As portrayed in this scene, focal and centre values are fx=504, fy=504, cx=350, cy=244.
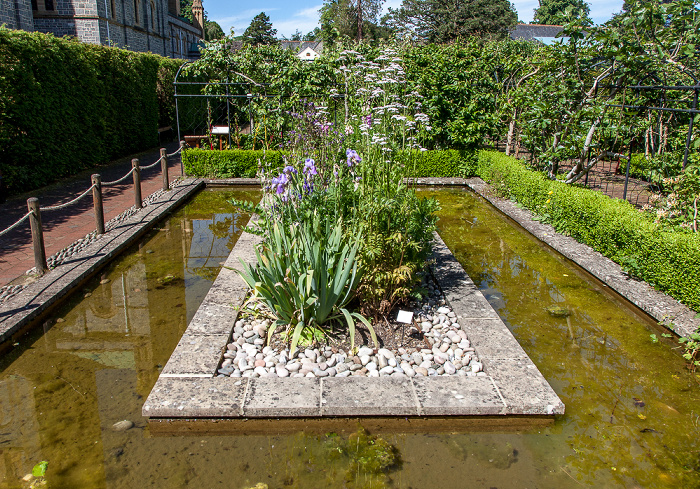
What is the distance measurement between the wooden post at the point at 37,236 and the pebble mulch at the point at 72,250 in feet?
0.44

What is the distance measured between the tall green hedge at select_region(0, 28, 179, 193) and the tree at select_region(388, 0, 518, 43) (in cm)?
3181

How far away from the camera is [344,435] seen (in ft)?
9.85

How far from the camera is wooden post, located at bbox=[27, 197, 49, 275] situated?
16.4ft

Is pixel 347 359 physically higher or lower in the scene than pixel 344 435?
higher

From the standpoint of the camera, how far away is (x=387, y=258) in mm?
4215

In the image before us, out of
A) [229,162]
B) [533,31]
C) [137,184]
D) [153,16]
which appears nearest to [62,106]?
[229,162]

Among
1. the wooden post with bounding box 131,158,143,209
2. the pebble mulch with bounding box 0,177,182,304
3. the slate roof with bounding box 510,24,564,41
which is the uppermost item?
the slate roof with bounding box 510,24,564,41

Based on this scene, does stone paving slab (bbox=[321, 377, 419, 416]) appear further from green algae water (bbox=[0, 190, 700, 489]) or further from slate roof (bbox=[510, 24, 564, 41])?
slate roof (bbox=[510, 24, 564, 41])

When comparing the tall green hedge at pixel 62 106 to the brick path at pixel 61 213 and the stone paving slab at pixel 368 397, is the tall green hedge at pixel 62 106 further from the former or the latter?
the stone paving slab at pixel 368 397

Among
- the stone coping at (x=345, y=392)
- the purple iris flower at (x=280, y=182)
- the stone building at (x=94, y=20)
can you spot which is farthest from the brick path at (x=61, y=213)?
the stone building at (x=94, y=20)

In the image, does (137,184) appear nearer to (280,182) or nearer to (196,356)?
(280,182)

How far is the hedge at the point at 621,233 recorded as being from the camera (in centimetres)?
459

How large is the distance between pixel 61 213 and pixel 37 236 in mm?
3163

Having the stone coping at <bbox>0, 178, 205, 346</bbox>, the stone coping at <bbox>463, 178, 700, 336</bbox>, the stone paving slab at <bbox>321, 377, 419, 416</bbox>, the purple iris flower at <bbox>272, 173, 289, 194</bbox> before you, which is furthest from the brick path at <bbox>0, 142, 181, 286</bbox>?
the stone coping at <bbox>463, 178, 700, 336</bbox>
